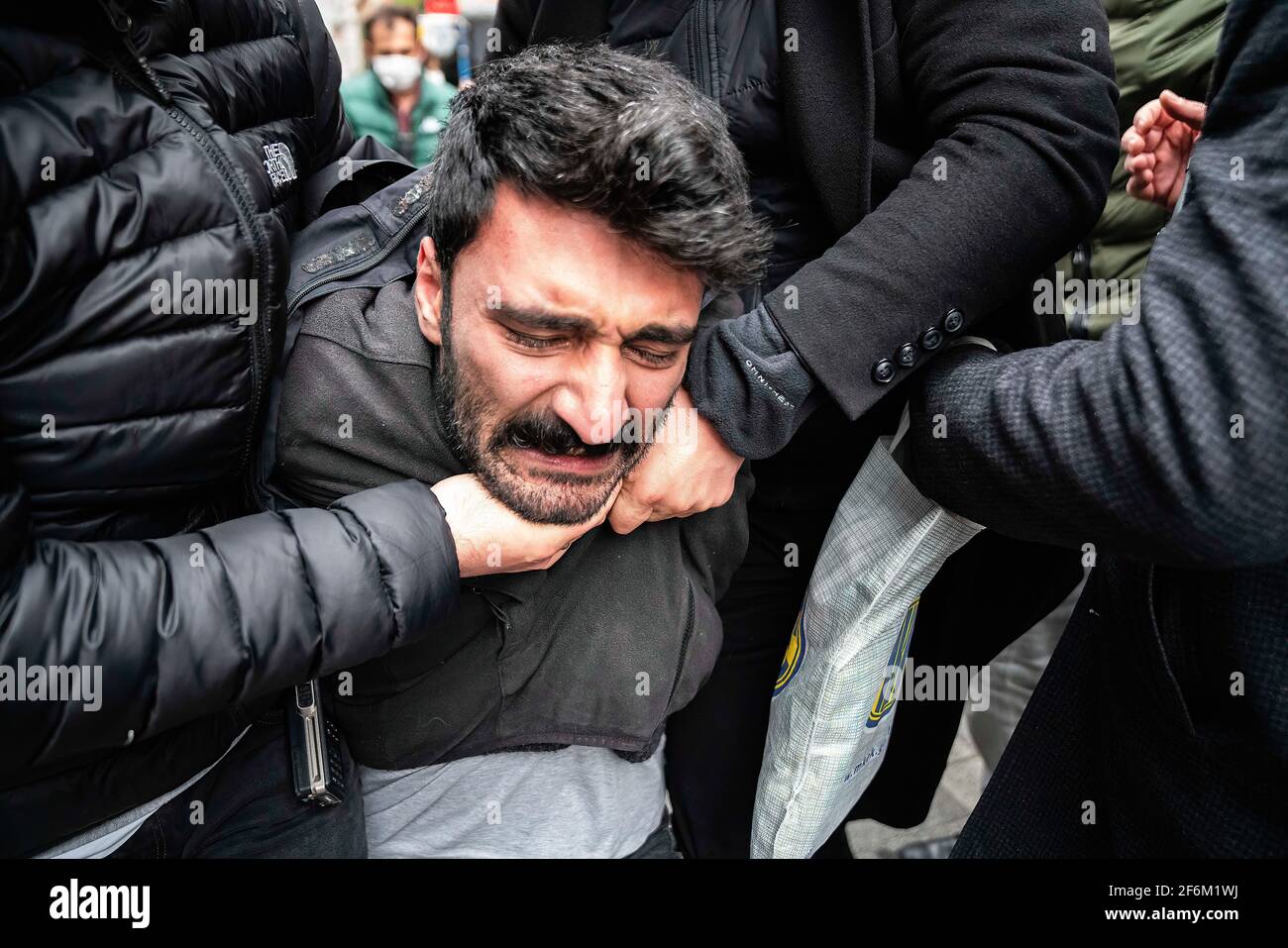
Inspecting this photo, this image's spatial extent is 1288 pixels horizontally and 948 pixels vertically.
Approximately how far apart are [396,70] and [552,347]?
5017mm

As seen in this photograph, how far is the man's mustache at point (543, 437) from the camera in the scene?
4.44 ft

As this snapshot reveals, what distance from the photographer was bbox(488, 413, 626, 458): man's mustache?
53.2 inches

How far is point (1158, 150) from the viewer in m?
1.54

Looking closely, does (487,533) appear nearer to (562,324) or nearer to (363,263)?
(562,324)

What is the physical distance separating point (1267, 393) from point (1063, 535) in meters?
0.31

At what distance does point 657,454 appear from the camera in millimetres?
1429

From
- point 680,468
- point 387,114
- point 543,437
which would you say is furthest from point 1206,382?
point 387,114

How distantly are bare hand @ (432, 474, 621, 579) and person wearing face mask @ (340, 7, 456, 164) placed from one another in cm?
466

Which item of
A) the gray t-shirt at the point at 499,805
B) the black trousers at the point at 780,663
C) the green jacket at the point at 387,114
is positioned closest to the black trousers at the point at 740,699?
the black trousers at the point at 780,663

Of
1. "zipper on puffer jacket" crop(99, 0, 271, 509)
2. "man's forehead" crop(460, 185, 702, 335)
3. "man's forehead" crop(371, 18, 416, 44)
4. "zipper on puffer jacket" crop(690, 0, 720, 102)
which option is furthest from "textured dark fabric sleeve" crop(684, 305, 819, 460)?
"man's forehead" crop(371, 18, 416, 44)

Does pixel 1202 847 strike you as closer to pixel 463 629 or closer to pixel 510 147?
pixel 463 629

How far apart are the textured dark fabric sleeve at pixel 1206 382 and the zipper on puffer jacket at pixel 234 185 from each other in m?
0.97

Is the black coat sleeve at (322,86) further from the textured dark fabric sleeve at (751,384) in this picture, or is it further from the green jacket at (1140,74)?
the green jacket at (1140,74)
